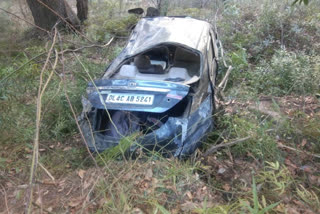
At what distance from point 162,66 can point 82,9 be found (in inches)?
229

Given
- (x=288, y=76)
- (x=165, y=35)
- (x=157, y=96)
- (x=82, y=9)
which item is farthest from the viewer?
(x=82, y=9)

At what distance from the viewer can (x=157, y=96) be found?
3.27 m

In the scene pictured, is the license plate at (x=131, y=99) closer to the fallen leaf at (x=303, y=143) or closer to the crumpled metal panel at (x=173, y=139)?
the crumpled metal panel at (x=173, y=139)

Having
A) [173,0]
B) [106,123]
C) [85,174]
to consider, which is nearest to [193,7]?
[173,0]

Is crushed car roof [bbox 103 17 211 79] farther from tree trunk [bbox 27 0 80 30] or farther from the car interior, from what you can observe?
tree trunk [bbox 27 0 80 30]

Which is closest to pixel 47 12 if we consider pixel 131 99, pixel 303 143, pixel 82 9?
pixel 82 9

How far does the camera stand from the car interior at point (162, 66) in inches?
160

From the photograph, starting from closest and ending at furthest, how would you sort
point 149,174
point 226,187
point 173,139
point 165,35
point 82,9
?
point 149,174 → point 226,187 → point 173,139 → point 165,35 → point 82,9

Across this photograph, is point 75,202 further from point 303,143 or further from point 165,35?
point 165,35

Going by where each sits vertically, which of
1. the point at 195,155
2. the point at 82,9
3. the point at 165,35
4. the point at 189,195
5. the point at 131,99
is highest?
the point at 165,35

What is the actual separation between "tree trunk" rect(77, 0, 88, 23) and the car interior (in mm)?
5190

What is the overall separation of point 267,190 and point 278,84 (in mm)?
3157

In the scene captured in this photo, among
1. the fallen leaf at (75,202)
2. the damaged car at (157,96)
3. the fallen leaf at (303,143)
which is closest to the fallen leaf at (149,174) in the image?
the damaged car at (157,96)

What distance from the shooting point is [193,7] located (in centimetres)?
1057
